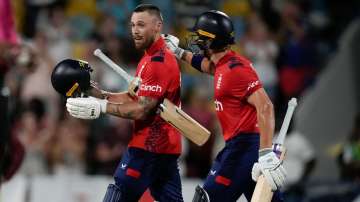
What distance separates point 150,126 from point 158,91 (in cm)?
36

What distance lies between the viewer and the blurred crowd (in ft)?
46.8

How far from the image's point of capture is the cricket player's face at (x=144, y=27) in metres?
9.63

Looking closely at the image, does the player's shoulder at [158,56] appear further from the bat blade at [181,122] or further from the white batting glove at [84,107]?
the white batting glove at [84,107]

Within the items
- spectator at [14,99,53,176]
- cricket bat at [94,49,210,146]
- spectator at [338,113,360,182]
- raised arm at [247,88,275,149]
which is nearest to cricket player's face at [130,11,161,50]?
cricket bat at [94,49,210,146]

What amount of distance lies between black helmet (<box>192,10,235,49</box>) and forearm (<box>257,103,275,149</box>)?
707 millimetres

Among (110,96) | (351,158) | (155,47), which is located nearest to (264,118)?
(155,47)

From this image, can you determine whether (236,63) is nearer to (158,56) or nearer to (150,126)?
(158,56)

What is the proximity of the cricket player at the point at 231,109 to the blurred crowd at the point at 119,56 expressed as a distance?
170 inches

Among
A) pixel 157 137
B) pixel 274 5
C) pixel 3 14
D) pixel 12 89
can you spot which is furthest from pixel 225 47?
pixel 274 5

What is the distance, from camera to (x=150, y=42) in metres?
9.72

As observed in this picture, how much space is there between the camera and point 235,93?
9.41 metres

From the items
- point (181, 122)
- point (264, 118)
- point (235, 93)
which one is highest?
point (235, 93)

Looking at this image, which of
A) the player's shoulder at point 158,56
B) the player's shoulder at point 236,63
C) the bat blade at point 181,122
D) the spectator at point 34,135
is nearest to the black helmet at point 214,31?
the player's shoulder at point 236,63

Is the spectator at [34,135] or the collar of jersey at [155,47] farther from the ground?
the collar of jersey at [155,47]
